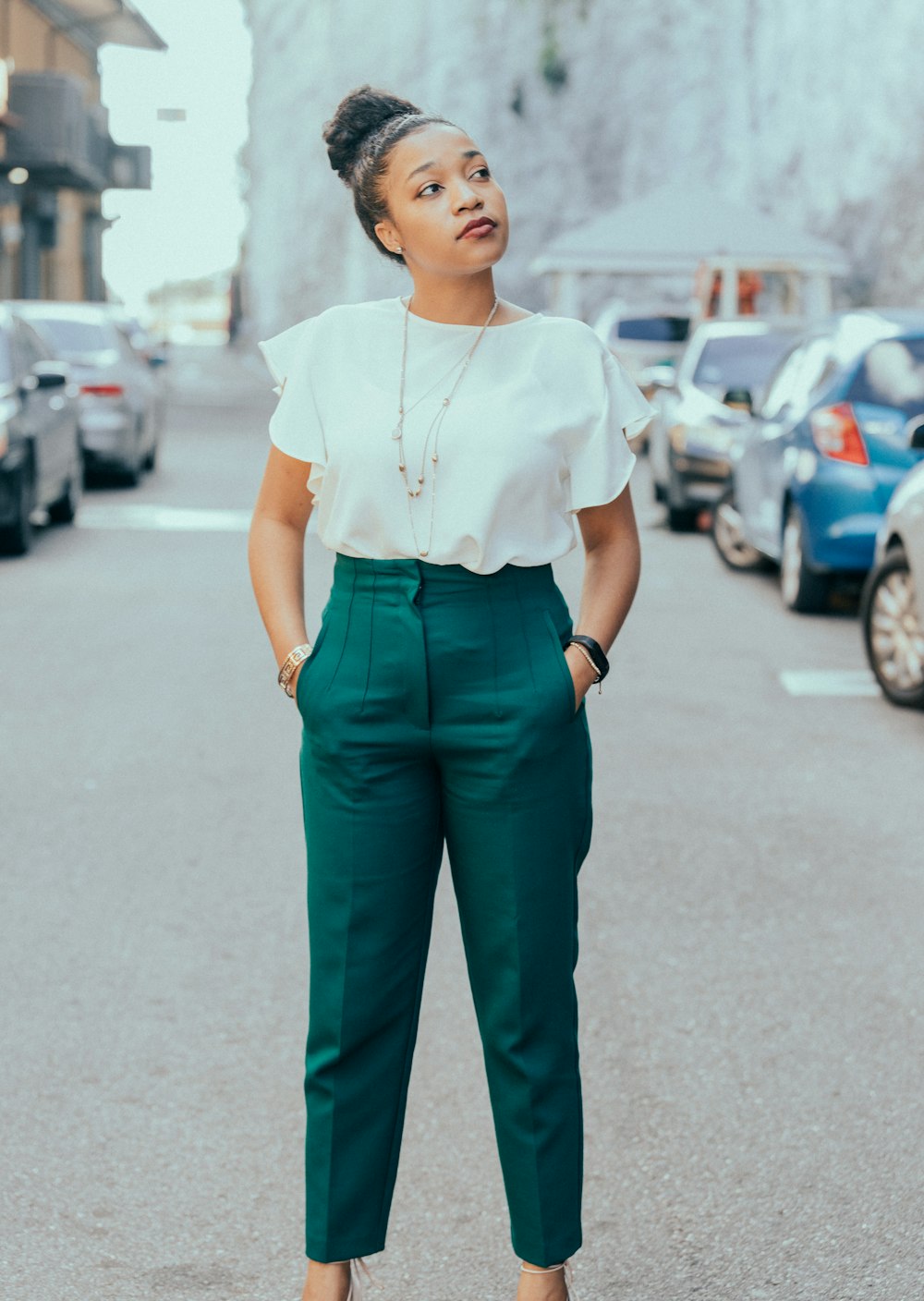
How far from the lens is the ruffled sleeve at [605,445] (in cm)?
292

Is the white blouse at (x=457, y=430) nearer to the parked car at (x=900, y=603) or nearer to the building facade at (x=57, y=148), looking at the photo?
the parked car at (x=900, y=603)

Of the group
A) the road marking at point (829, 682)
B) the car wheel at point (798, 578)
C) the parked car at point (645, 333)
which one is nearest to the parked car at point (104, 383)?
the parked car at point (645, 333)

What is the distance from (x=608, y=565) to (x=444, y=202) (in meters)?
0.59

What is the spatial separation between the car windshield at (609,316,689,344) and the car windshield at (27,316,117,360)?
358 inches

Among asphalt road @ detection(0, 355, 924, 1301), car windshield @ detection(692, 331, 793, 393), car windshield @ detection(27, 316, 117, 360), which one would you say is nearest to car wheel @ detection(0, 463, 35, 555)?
asphalt road @ detection(0, 355, 924, 1301)

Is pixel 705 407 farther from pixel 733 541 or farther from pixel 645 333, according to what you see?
pixel 645 333

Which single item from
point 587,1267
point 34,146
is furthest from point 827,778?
point 34,146

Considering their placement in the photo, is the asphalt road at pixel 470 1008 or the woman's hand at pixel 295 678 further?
the asphalt road at pixel 470 1008

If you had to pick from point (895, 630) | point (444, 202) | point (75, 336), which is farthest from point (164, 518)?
point (444, 202)

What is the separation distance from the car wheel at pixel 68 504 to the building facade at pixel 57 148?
25.8 m

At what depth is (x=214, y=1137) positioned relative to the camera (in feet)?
12.9

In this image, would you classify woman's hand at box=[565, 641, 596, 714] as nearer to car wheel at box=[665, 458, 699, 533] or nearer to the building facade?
car wheel at box=[665, 458, 699, 533]

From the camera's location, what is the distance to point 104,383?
1847 cm

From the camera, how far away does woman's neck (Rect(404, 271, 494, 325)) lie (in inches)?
114
